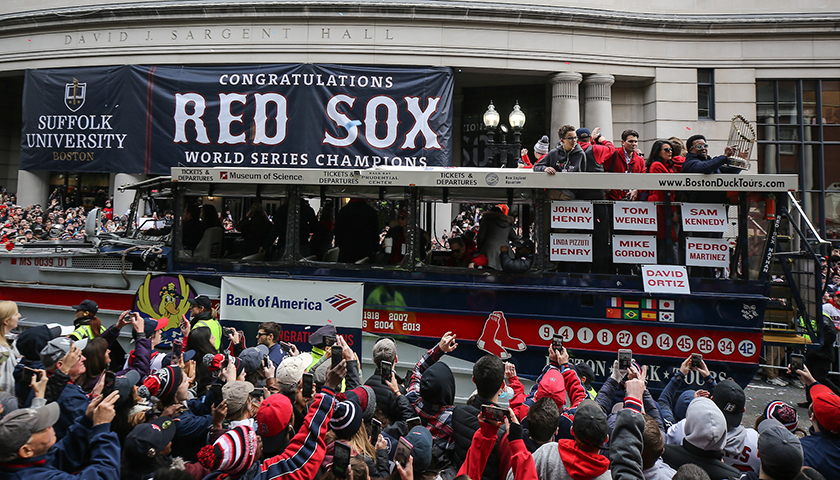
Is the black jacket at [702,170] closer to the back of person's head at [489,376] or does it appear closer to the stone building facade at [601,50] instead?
the back of person's head at [489,376]

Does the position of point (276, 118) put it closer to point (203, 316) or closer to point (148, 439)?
point (203, 316)

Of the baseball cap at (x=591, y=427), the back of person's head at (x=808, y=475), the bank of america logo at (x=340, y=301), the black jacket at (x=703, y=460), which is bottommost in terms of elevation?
the black jacket at (x=703, y=460)

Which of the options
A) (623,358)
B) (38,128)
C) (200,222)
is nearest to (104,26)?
(38,128)

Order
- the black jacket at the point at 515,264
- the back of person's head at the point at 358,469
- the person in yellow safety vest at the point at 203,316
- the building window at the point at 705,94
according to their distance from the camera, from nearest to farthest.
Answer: the back of person's head at the point at 358,469 → the person in yellow safety vest at the point at 203,316 → the black jacket at the point at 515,264 → the building window at the point at 705,94

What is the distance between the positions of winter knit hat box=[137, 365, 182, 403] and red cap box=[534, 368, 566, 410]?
2622mm

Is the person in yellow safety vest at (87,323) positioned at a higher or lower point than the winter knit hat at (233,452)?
higher

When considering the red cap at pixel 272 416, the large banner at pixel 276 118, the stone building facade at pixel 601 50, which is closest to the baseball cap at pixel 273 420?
the red cap at pixel 272 416

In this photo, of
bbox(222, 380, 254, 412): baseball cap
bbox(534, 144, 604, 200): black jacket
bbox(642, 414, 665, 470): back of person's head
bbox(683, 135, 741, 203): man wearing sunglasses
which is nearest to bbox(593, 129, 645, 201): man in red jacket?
bbox(534, 144, 604, 200): black jacket

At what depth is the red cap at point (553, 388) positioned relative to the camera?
3848mm

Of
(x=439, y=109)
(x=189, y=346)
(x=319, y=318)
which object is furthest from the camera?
(x=439, y=109)

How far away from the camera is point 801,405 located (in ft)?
26.4

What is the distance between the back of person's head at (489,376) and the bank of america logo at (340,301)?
3919 mm

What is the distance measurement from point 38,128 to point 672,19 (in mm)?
22951

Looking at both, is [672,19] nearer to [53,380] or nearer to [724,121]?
[724,121]
